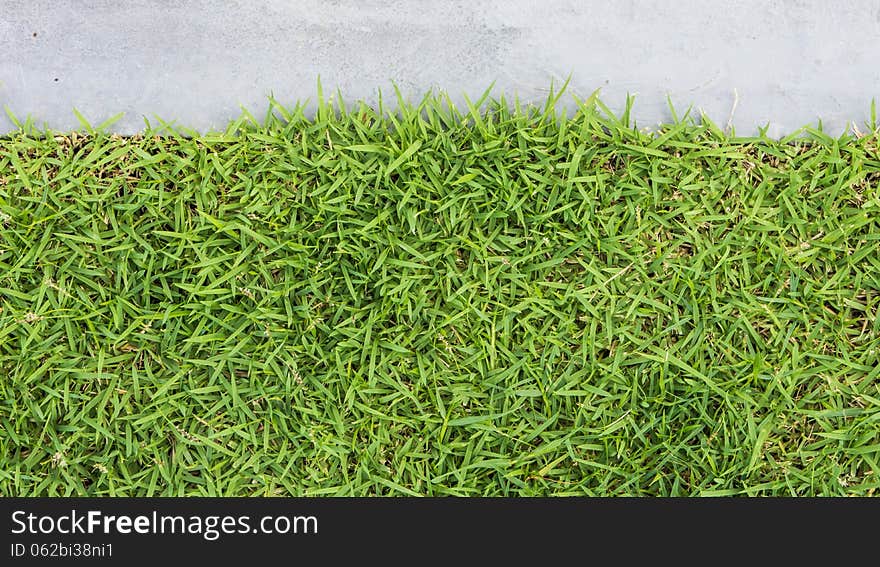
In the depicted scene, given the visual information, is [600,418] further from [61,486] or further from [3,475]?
[3,475]

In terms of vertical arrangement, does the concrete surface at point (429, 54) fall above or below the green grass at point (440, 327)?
above

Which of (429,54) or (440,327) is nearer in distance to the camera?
(440,327)

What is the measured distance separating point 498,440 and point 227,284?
38.6 inches

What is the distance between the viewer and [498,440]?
1974 mm

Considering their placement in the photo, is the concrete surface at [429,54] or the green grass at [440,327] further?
the concrete surface at [429,54]

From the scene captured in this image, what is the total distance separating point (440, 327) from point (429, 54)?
0.91 meters

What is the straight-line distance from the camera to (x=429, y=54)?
6.88 ft

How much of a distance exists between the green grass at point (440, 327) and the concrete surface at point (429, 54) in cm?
21

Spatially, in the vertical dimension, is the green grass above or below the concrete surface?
below

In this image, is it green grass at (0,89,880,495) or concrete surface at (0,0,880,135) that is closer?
green grass at (0,89,880,495)

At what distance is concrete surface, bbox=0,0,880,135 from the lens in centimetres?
210

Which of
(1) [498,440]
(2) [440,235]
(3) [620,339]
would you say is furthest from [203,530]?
(3) [620,339]

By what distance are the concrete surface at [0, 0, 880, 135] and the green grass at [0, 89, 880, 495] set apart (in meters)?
0.21

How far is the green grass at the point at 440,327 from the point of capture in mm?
1963
